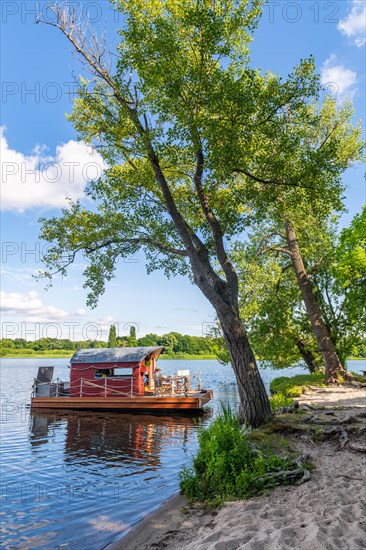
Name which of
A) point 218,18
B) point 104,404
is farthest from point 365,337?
point 218,18

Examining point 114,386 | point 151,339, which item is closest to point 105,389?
point 114,386

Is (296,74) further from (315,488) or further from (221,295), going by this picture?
(315,488)

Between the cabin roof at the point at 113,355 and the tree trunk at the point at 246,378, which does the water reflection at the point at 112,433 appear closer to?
the cabin roof at the point at 113,355

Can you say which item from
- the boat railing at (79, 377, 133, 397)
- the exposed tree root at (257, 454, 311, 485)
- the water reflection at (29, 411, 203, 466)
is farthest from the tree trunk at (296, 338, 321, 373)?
the exposed tree root at (257, 454, 311, 485)

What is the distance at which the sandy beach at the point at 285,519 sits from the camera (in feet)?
16.7

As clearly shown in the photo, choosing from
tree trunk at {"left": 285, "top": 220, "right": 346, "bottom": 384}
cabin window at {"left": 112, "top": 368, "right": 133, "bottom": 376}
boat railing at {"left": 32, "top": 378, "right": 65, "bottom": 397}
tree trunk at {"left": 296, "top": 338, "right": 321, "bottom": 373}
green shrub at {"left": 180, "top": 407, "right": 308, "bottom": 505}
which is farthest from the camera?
boat railing at {"left": 32, "top": 378, "right": 65, "bottom": 397}

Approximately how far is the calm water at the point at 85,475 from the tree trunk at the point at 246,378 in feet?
9.67

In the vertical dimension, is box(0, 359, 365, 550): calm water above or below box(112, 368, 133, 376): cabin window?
below

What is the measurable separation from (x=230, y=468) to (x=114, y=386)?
21.6 m

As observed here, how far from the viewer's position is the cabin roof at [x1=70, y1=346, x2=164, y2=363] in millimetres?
28859

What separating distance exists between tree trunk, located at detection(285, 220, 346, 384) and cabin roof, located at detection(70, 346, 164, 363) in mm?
12006

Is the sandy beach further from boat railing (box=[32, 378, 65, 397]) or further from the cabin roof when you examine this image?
boat railing (box=[32, 378, 65, 397])

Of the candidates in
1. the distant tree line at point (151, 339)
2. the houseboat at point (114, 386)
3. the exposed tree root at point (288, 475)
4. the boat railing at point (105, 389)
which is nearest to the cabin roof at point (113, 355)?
the houseboat at point (114, 386)

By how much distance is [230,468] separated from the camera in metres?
8.23
